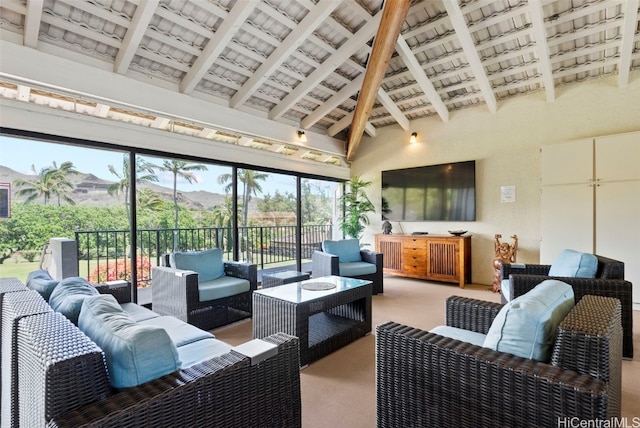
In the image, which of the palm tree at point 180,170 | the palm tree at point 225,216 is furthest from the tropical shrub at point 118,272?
the palm tree at point 225,216

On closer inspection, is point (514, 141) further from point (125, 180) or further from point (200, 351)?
point (125, 180)

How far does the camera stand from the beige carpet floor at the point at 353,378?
1846mm

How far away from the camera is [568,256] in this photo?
114 inches

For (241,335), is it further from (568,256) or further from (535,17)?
(535,17)

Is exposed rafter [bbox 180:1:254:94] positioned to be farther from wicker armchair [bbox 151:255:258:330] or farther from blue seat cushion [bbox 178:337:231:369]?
blue seat cushion [bbox 178:337:231:369]

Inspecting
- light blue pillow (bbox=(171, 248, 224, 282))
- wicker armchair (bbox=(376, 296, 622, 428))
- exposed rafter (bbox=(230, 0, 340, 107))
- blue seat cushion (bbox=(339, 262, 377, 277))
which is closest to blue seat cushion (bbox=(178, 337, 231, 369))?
wicker armchair (bbox=(376, 296, 622, 428))

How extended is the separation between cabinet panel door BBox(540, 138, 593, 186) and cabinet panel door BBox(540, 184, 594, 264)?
4.3 inches

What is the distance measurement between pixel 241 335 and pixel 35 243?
2394 mm

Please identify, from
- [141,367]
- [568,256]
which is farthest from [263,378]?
[568,256]

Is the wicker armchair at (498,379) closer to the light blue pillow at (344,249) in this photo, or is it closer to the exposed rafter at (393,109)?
the light blue pillow at (344,249)

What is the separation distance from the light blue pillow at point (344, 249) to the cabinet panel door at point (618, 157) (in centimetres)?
332

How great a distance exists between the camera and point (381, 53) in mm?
3914

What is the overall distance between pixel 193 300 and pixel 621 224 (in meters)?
5.14

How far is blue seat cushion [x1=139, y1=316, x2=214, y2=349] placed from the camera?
189cm
